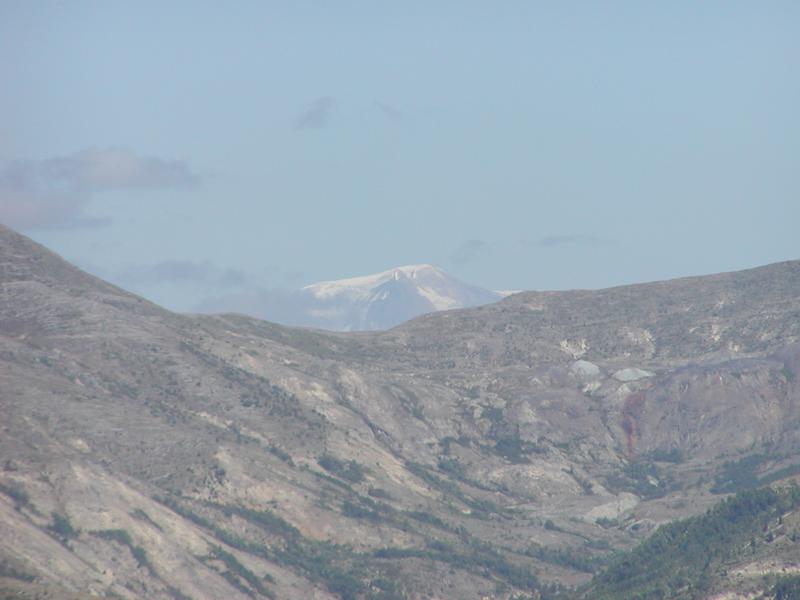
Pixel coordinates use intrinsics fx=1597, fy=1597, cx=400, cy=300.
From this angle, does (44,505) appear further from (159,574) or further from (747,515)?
(747,515)

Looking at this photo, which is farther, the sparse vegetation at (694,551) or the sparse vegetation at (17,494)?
the sparse vegetation at (17,494)

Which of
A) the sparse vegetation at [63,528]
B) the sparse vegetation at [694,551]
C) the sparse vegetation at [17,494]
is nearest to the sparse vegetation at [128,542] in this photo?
the sparse vegetation at [63,528]

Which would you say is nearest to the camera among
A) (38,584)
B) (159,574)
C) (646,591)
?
(38,584)

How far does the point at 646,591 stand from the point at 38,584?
63668 mm

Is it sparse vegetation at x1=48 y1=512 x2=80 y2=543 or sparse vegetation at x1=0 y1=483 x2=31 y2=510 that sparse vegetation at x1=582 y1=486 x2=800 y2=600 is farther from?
sparse vegetation at x1=0 y1=483 x2=31 y2=510

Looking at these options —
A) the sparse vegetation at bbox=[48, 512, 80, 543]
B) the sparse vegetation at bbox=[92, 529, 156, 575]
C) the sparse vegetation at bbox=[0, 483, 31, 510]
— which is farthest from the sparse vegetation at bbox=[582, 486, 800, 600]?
the sparse vegetation at bbox=[0, 483, 31, 510]

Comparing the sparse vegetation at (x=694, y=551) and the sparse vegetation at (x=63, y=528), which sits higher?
the sparse vegetation at (x=63, y=528)

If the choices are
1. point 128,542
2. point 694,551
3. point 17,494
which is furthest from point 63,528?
point 694,551

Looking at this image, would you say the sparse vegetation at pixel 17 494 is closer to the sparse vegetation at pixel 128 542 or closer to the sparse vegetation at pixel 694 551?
the sparse vegetation at pixel 128 542

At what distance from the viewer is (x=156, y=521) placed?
196 m

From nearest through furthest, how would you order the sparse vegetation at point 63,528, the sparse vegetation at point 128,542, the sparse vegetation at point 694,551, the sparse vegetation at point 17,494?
the sparse vegetation at point 694,551 → the sparse vegetation at point 63,528 → the sparse vegetation at point 17,494 → the sparse vegetation at point 128,542

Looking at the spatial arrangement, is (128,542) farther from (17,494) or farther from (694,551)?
(694,551)

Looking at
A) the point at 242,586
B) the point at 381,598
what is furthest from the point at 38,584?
the point at 381,598

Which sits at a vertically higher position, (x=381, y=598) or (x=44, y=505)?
(x=44, y=505)
